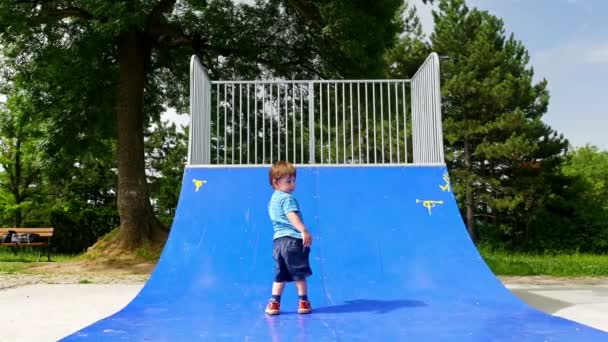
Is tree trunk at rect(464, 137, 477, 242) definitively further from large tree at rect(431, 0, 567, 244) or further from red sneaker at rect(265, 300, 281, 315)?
red sneaker at rect(265, 300, 281, 315)

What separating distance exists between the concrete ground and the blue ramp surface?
44 centimetres

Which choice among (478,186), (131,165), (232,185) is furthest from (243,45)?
(478,186)

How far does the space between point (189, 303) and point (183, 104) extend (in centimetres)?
1208

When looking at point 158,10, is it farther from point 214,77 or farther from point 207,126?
point 207,126

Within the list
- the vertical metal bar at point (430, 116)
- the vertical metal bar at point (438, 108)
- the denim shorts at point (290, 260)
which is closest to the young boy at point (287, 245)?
the denim shorts at point (290, 260)

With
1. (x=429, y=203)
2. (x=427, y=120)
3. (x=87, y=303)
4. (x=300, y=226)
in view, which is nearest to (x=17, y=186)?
(x=87, y=303)

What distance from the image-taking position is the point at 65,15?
451 inches

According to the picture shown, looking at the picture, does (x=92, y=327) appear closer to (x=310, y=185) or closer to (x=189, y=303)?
(x=189, y=303)

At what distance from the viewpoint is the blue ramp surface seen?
3439 mm

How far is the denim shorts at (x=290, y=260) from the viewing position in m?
3.88

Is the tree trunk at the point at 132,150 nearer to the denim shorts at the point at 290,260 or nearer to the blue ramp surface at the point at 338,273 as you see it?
the blue ramp surface at the point at 338,273

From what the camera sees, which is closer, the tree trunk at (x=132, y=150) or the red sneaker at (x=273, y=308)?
the red sneaker at (x=273, y=308)

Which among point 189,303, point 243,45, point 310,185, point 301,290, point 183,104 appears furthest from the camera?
point 183,104

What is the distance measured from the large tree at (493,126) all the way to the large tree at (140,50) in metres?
12.1
